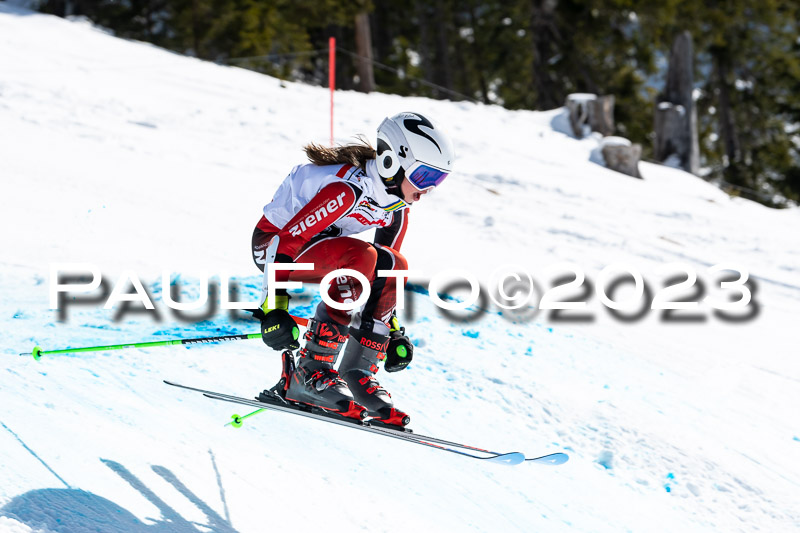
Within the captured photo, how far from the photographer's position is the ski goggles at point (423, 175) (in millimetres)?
3299

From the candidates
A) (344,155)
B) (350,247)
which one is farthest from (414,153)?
A: (350,247)

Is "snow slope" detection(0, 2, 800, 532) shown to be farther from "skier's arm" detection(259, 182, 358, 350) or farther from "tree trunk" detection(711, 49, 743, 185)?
"tree trunk" detection(711, 49, 743, 185)

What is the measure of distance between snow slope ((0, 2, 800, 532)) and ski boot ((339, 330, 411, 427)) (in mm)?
459

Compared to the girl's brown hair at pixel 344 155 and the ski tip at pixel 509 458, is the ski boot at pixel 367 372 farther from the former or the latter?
the girl's brown hair at pixel 344 155

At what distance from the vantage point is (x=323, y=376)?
3525mm

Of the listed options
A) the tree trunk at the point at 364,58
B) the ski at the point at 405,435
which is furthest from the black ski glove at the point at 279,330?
the tree trunk at the point at 364,58

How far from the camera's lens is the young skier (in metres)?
3.31

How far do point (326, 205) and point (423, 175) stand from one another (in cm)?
44

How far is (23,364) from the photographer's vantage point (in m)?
4.10

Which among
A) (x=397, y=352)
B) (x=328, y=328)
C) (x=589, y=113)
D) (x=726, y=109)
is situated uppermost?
(x=726, y=109)

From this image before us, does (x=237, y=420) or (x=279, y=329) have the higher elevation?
(x=279, y=329)

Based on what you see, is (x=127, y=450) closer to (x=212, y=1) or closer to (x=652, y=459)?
(x=652, y=459)

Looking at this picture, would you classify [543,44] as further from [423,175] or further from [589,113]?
[423,175]

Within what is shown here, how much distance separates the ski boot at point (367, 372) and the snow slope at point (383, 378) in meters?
0.46
